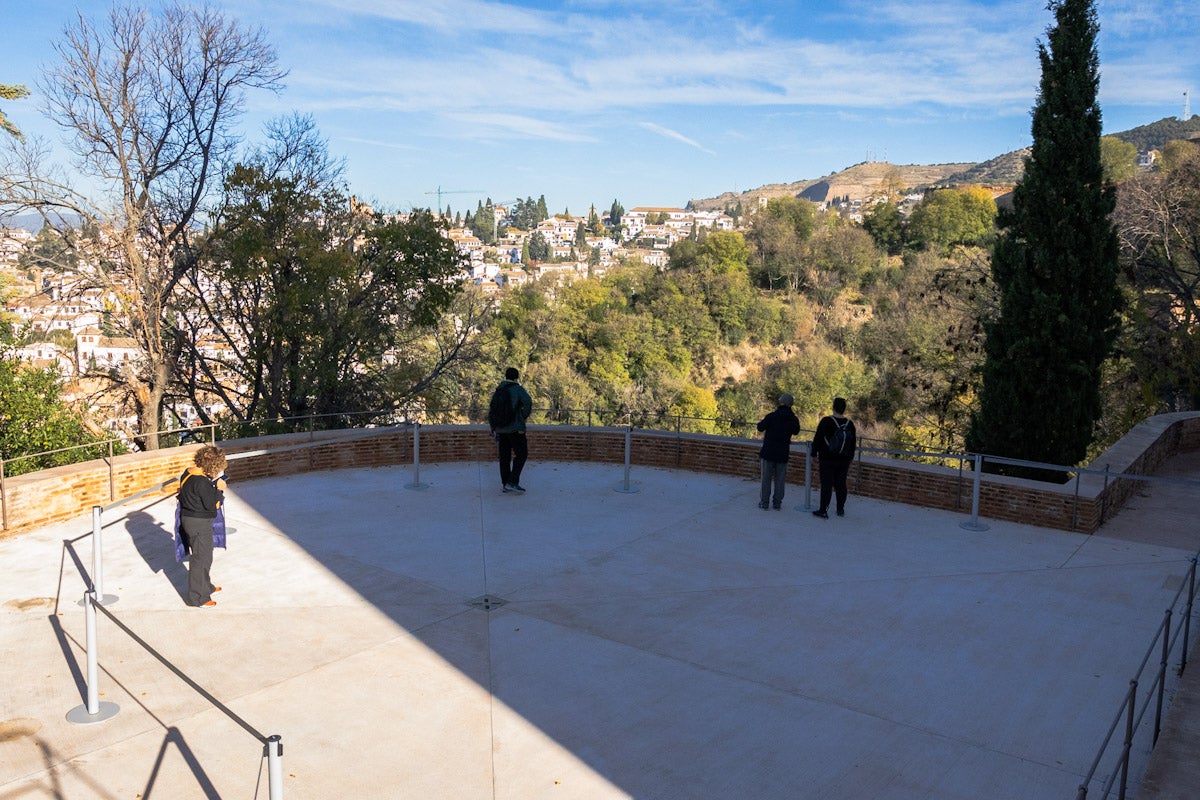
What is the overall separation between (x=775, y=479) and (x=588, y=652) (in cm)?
435

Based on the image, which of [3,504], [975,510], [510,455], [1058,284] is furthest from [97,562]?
[1058,284]

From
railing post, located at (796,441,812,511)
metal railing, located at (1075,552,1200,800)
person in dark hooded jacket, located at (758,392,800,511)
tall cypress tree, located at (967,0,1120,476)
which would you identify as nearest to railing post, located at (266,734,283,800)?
metal railing, located at (1075,552,1200,800)

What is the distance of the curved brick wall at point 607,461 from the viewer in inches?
375

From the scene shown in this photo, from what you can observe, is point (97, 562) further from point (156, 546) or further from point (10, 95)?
point (10, 95)

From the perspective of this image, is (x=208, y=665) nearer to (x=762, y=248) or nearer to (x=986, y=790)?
(x=986, y=790)

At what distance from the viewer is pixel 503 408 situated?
10648mm

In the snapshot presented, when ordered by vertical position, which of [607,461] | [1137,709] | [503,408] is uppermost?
[503,408]

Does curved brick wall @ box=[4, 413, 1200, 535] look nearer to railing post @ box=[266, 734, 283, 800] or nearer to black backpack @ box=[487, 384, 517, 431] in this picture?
black backpack @ box=[487, 384, 517, 431]

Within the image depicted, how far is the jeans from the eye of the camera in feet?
33.5

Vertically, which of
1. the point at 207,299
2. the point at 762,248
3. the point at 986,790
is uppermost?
the point at 762,248

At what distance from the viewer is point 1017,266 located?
13242 millimetres

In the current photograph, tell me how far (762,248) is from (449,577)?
92497 mm

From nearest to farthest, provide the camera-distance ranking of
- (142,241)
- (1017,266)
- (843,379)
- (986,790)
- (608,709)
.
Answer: (986,790)
(608,709)
(1017,266)
(142,241)
(843,379)

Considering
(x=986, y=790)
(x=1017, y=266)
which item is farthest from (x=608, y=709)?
(x=1017, y=266)
